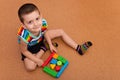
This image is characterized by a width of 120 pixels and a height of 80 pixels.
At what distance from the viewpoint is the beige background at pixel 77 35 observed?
130cm

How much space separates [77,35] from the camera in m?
1.45

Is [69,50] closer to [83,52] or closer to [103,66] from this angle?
[83,52]

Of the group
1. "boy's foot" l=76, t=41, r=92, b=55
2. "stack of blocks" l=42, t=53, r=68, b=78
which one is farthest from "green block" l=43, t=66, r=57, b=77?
"boy's foot" l=76, t=41, r=92, b=55

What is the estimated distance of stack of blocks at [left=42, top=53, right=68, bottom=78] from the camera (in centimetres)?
128

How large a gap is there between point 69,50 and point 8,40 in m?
0.39

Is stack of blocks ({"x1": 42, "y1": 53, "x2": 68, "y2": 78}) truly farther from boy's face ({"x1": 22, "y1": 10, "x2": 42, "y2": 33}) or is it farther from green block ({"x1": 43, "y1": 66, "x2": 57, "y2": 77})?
boy's face ({"x1": 22, "y1": 10, "x2": 42, "y2": 33})

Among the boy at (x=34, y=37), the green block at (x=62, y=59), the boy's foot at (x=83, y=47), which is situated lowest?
the boy's foot at (x=83, y=47)

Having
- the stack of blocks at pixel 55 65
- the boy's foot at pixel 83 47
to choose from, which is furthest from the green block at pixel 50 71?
the boy's foot at pixel 83 47

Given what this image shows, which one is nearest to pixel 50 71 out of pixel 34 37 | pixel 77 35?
pixel 34 37

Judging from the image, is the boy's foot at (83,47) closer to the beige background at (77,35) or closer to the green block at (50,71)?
the beige background at (77,35)

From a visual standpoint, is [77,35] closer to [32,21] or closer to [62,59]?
[62,59]

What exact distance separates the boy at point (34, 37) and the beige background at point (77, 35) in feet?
0.13

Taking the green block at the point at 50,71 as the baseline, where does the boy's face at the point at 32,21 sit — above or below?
above

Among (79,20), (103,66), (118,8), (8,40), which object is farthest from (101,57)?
(8,40)
